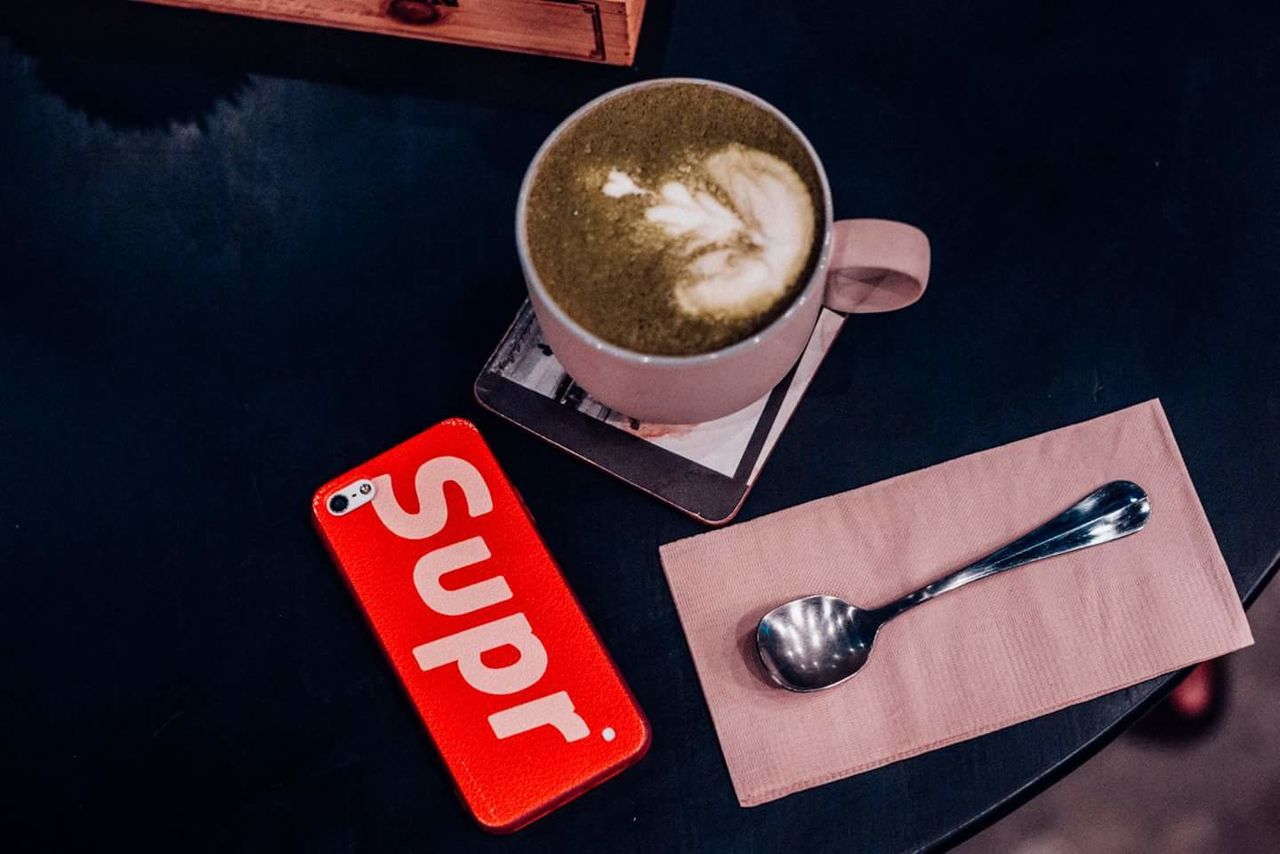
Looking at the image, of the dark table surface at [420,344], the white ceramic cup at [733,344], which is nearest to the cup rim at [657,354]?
the white ceramic cup at [733,344]

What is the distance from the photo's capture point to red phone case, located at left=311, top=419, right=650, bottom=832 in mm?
640

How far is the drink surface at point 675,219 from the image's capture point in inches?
22.6

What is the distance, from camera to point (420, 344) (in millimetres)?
737

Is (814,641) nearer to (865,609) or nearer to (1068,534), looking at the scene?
(865,609)

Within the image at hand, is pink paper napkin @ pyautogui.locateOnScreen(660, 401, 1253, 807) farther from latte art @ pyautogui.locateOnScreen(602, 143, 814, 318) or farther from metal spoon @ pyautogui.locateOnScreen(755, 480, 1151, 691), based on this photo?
latte art @ pyautogui.locateOnScreen(602, 143, 814, 318)

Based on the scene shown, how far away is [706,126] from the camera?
0.61m

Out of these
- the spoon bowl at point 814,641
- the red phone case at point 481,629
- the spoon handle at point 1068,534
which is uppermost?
the spoon handle at point 1068,534

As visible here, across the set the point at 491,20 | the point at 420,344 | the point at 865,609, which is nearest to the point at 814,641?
the point at 865,609

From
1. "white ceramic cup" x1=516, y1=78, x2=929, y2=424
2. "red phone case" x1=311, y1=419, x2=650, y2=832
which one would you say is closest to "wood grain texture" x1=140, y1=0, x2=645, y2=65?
"white ceramic cup" x1=516, y1=78, x2=929, y2=424

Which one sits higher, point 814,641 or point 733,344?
point 733,344

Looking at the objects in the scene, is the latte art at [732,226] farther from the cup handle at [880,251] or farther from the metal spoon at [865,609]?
the metal spoon at [865,609]

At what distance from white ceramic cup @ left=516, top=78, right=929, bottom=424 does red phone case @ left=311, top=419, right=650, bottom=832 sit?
128 millimetres

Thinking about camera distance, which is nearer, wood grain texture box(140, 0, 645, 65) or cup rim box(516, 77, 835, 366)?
cup rim box(516, 77, 835, 366)

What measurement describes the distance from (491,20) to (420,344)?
25cm
